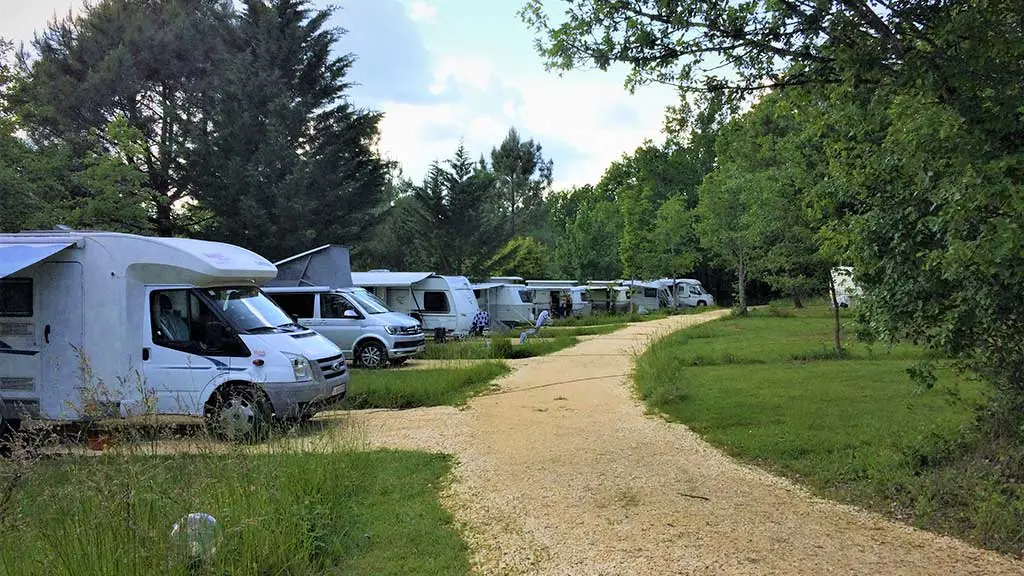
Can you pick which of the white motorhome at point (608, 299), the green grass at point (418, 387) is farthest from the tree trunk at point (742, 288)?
the green grass at point (418, 387)

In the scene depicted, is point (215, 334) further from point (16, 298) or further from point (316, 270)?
point (316, 270)

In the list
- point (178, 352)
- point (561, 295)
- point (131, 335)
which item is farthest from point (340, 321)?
point (561, 295)

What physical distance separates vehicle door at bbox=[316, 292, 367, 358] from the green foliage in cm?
2198

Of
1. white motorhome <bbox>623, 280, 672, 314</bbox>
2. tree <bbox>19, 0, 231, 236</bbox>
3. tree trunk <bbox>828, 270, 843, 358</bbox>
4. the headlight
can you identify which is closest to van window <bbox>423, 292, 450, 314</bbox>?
tree <bbox>19, 0, 231, 236</bbox>

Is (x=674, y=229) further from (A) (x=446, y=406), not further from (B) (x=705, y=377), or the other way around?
(A) (x=446, y=406)

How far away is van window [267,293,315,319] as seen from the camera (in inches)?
628

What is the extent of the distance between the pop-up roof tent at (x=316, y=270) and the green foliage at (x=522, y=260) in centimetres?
2201

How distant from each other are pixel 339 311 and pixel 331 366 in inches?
285

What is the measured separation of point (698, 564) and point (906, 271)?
3141mm

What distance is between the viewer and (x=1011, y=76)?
407 centimetres

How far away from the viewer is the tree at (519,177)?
5941 centimetres

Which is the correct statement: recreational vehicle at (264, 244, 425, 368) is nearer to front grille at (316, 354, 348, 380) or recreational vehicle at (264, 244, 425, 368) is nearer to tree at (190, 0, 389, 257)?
front grille at (316, 354, 348, 380)

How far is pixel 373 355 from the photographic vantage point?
15.4m

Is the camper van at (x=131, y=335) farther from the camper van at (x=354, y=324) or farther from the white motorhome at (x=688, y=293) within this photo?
the white motorhome at (x=688, y=293)
